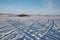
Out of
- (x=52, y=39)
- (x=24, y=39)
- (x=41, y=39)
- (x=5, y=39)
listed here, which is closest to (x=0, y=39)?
(x=5, y=39)

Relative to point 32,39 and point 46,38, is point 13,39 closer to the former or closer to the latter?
point 32,39

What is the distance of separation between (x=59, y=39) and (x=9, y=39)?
2.81 feet

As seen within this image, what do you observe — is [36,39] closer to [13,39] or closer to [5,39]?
[13,39]

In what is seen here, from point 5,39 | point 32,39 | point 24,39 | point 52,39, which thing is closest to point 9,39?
point 5,39

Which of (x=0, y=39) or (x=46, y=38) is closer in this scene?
(x=0, y=39)

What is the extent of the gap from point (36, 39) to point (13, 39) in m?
0.39

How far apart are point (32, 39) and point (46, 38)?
0.88 ft

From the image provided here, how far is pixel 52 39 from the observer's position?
210cm

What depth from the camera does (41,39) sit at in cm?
211

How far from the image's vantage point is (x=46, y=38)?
217 centimetres

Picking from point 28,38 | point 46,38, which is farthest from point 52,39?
point 28,38

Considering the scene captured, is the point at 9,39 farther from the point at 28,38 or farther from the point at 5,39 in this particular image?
the point at 28,38

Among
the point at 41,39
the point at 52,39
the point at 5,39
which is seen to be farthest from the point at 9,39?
the point at 52,39

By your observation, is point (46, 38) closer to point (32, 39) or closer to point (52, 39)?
point (52, 39)
